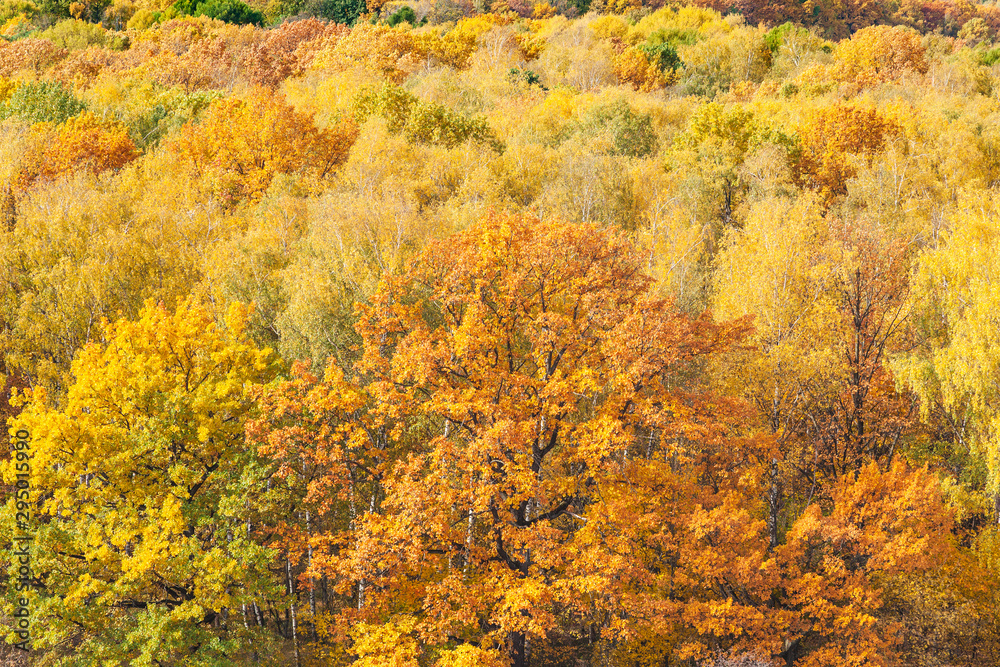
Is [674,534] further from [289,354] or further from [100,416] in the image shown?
[100,416]

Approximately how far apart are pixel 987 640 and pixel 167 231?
4159 cm

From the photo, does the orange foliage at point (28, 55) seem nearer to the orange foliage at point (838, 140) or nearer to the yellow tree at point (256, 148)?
the yellow tree at point (256, 148)

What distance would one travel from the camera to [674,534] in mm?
28391

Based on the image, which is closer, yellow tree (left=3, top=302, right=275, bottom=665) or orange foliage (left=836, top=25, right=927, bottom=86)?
yellow tree (left=3, top=302, right=275, bottom=665)

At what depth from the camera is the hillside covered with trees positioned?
79.3 ft

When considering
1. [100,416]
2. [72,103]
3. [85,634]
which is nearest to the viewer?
[85,634]

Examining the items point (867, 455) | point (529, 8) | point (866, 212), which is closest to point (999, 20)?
point (529, 8)

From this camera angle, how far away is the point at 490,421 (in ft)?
84.3

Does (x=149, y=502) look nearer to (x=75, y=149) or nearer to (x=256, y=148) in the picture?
(x=256, y=148)

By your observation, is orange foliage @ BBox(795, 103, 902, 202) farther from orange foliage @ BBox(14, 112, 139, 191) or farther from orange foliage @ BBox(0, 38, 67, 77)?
orange foliage @ BBox(0, 38, 67, 77)

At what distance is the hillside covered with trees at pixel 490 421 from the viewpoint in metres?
24.2

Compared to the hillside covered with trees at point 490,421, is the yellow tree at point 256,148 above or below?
above

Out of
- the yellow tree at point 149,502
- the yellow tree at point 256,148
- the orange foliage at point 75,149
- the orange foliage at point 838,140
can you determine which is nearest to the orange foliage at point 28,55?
the orange foliage at point 75,149

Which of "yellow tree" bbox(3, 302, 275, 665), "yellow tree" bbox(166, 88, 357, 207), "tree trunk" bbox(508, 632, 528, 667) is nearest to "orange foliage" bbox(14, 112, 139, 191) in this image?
"yellow tree" bbox(166, 88, 357, 207)
